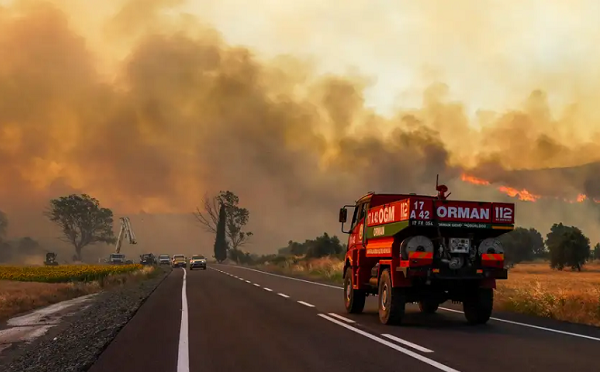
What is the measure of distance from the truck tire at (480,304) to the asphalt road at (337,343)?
0.91ft

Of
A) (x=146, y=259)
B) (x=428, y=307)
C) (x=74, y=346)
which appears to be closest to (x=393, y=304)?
(x=428, y=307)

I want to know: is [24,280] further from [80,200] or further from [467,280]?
[80,200]

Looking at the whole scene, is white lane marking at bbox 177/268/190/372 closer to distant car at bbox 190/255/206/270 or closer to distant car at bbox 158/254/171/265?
distant car at bbox 190/255/206/270

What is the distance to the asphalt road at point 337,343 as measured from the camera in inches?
334

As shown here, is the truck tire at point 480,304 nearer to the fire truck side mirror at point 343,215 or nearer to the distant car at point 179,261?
the fire truck side mirror at point 343,215

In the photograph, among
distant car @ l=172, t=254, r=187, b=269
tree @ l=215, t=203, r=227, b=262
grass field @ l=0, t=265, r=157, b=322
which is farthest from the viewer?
tree @ l=215, t=203, r=227, b=262

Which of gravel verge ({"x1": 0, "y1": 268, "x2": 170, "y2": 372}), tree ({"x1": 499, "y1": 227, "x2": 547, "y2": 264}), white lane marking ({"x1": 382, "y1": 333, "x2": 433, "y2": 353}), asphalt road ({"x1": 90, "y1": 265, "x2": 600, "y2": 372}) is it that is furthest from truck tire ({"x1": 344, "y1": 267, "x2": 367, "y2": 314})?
tree ({"x1": 499, "y1": 227, "x2": 547, "y2": 264})

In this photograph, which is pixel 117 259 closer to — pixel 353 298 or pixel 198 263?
pixel 198 263

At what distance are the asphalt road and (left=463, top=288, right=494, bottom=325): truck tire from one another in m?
0.28

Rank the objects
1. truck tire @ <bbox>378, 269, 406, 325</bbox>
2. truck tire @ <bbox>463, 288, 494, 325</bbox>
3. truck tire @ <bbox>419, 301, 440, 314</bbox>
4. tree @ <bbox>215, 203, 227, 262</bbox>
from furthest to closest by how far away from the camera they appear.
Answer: tree @ <bbox>215, 203, 227, 262</bbox> < truck tire @ <bbox>419, 301, 440, 314</bbox> < truck tire @ <bbox>463, 288, 494, 325</bbox> < truck tire @ <bbox>378, 269, 406, 325</bbox>

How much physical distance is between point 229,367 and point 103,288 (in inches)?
1081

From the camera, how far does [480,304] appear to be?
13.8 m

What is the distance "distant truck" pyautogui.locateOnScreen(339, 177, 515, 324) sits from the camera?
1298 centimetres

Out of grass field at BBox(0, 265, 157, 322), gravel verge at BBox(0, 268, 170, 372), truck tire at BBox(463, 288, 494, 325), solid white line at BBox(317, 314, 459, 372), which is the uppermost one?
truck tire at BBox(463, 288, 494, 325)
